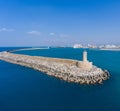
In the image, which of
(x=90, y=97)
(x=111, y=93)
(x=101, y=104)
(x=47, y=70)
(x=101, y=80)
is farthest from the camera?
(x=47, y=70)

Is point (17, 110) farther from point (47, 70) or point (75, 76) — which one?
point (47, 70)

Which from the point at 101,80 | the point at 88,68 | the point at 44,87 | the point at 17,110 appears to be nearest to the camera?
the point at 17,110

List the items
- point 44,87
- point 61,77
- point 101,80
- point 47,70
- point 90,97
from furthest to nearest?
point 47,70 → point 61,77 → point 101,80 → point 44,87 → point 90,97

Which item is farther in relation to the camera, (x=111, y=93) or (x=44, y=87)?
(x=44, y=87)

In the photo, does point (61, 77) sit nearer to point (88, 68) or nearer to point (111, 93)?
point (88, 68)

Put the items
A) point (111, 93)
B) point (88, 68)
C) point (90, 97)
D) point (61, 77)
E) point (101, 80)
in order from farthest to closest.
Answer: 1. point (88, 68)
2. point (61, 77)
3. point (101, 80)
4. point (111, 93)
5. point (90, 97)

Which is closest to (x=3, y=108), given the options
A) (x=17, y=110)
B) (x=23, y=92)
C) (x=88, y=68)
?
(x=17, y=110)

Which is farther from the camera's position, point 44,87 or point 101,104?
point 44,87

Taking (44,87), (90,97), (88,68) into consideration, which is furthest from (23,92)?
(88,68)
